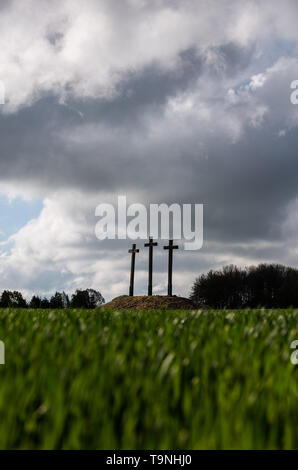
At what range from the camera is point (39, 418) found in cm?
226

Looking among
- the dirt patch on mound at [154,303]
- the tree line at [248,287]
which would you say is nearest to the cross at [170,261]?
the dirt patch on mound at [154,303]

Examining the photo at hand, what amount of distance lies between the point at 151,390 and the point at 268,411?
64 cm

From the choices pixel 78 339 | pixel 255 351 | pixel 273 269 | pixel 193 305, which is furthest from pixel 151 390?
pixel 273 269

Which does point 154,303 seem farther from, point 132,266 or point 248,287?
point 248,287

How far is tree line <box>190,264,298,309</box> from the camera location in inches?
1489

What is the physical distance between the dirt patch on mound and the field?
71.8ft

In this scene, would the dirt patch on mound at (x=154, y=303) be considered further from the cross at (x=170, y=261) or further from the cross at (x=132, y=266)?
the cross at (x=132, y=266)

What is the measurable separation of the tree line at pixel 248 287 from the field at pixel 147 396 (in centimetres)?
3451

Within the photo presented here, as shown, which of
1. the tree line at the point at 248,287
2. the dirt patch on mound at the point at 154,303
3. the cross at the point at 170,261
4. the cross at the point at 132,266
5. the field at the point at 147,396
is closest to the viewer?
the field at the point at 147,396

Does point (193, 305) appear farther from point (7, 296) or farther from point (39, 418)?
point (39, 418)

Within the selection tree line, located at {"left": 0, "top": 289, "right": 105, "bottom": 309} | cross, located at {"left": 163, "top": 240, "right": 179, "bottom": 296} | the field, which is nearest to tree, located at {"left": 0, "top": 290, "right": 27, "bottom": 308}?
tree line, located at {"left": 0, "top": 289, "right": 105, "bottom": 309}

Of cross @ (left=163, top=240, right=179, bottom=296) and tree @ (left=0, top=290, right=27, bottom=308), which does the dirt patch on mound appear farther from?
tree @ (left=0, top=290, right=27, bottom=308)

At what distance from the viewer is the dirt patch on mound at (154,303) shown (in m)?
25.7
